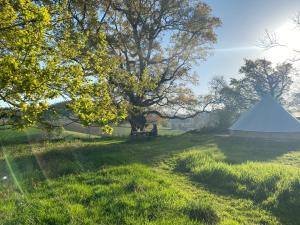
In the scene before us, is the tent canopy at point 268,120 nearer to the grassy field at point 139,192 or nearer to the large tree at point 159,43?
the large tree at point 159,43

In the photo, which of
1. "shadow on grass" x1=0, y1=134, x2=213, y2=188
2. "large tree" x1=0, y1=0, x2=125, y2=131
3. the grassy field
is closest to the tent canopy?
"shadow on grass" x1=0, y1=134, x2=213, y2=188

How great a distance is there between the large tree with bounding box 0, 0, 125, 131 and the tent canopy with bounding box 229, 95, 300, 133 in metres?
24.5

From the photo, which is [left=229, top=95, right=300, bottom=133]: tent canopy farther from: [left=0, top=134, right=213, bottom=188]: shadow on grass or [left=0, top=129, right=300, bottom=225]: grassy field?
[left=0, top=129, right=300, bottom=225]: grassy field

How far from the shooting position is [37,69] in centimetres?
690

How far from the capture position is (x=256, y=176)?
37.1 ft

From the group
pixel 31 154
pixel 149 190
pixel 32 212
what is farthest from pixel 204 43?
pixel 32 212

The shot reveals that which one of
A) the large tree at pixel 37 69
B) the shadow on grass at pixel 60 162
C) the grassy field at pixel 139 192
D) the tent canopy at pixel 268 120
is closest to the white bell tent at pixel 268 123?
the tent canopy at pixel 268 120

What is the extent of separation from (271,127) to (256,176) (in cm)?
2085

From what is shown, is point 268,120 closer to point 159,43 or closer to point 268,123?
point 268,123

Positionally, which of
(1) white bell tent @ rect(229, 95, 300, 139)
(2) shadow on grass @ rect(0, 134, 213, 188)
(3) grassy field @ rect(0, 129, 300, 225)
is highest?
(1) white bell tent @ rect(229, 95, 300, 139)

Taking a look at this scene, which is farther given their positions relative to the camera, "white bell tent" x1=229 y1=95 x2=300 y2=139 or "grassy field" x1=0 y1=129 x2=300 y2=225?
"white bell tent" x1=229 y1=95 x2=300 y2=139

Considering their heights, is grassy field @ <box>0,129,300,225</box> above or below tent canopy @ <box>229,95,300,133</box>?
below

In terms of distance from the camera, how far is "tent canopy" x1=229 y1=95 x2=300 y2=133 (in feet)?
99.1

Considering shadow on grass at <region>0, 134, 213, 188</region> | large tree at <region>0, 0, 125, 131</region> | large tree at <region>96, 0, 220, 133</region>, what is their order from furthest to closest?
large tree at <region>96, 0, 220, 133</region>, shadow on grass at <region>0, 134, 213, 188</region>, large tree at <region>0, 0, 125, 131</region>
